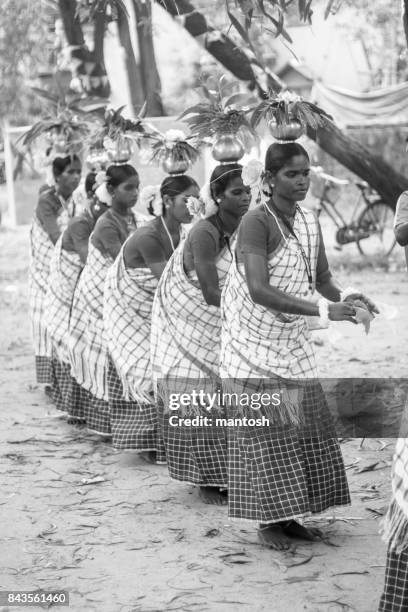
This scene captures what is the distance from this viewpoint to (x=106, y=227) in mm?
6133

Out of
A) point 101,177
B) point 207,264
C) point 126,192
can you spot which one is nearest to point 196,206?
point 207,264

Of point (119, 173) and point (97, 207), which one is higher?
A: point (119, 173)

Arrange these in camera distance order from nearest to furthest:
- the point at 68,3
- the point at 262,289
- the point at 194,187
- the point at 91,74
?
the point at 262,289
the point at 194,187
the point at 68,3
the point at 91,74

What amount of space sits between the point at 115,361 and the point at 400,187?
4735 mm

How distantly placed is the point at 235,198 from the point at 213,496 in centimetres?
157

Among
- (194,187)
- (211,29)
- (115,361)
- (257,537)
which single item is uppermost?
(211,29)

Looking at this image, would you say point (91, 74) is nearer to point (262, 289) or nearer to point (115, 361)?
point (115, 361)

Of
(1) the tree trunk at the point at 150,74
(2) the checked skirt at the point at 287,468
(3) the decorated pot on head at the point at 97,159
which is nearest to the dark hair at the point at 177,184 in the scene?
(3) the decorated pot on head at the point at 97,159

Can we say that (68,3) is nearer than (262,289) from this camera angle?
No

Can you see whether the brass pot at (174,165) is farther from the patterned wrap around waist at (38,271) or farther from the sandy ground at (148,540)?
the patterned wrap around waist at (38,271)

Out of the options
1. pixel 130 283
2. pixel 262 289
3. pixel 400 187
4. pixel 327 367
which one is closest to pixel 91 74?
pixel 400 187

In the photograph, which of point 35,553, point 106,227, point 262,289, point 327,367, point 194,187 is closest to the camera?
point 262,289

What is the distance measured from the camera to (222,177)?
473cm

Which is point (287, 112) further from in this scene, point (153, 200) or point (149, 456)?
point (149, 456)
